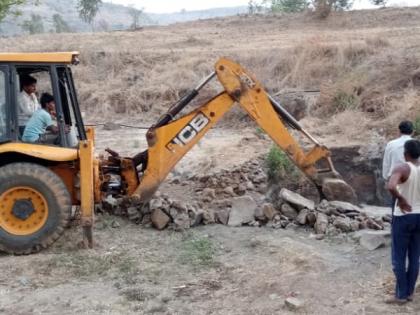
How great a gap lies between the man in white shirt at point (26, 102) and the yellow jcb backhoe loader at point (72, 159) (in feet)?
0.28

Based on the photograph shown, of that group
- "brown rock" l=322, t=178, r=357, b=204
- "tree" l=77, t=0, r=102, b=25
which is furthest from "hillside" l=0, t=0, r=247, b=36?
"brown rock" l=322, t=178, r=357, b=204

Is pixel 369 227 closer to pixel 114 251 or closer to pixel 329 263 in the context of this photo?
pixel 329 263

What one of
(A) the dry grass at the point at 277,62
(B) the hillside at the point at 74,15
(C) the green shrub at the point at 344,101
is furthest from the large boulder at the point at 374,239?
(B) the hillside at the point at 74,15

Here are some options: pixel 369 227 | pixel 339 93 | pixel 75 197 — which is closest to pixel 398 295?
pixel 369 227

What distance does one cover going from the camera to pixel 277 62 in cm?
1862

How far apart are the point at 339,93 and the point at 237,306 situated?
9.60 meters

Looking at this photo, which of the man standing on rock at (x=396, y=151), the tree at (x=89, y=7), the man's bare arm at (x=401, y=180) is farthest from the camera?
the tree at (x=89, y=7)

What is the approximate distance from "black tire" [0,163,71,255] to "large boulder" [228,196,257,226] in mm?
2188

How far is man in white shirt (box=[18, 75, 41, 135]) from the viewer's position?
743cm

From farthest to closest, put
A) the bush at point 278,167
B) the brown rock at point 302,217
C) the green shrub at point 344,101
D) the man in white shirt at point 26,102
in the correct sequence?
the green shrub at point 344,101, the bush at point 278,167, the brown rock at point 302,217, the man in white shirt at point 26,102

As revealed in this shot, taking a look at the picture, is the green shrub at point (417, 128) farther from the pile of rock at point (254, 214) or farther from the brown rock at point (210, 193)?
the brown rock at point (210, 193)

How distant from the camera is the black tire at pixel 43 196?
727cm

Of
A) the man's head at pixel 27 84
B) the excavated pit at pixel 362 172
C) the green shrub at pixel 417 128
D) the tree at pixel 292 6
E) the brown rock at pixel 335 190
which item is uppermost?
the tree at pixel 292 6

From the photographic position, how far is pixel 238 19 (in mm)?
30109
